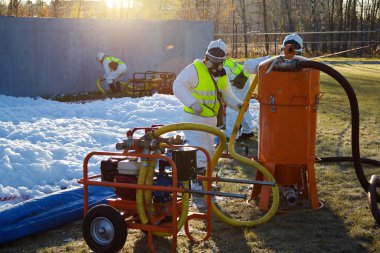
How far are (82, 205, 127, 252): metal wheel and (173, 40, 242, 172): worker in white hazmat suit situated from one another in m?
2.01

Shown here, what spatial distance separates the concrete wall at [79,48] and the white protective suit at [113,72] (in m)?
1.57

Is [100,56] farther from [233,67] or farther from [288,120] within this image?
[288,120]

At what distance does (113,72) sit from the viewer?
1939 cm

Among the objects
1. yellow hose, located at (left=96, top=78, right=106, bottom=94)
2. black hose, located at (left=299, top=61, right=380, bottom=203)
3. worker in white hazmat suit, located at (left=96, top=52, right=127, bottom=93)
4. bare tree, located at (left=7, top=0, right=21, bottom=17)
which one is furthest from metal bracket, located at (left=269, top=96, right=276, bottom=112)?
bare tree, located at (left=7, top=0, right=21, bottom=17)

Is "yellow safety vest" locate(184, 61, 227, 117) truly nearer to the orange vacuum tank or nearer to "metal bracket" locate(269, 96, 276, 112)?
the orange vacuum tank

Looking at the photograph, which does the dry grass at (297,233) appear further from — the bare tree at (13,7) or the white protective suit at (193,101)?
the bare tree at (13,7)

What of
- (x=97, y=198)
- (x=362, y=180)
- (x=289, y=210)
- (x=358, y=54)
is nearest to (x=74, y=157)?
(x=97, y=198)

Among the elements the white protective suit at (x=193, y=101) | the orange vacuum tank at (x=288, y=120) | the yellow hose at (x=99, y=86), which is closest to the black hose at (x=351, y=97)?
the orange vacuum tank at (x=288, y=120)

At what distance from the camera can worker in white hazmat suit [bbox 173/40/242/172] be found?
21.6 feet

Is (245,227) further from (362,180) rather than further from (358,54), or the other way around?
(358,54)

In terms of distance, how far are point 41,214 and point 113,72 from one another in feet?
46.4

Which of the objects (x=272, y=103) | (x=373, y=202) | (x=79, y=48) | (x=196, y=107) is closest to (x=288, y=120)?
(x=272, y=103)

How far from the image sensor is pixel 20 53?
19.1 m

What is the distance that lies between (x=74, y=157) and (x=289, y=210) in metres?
3.57
